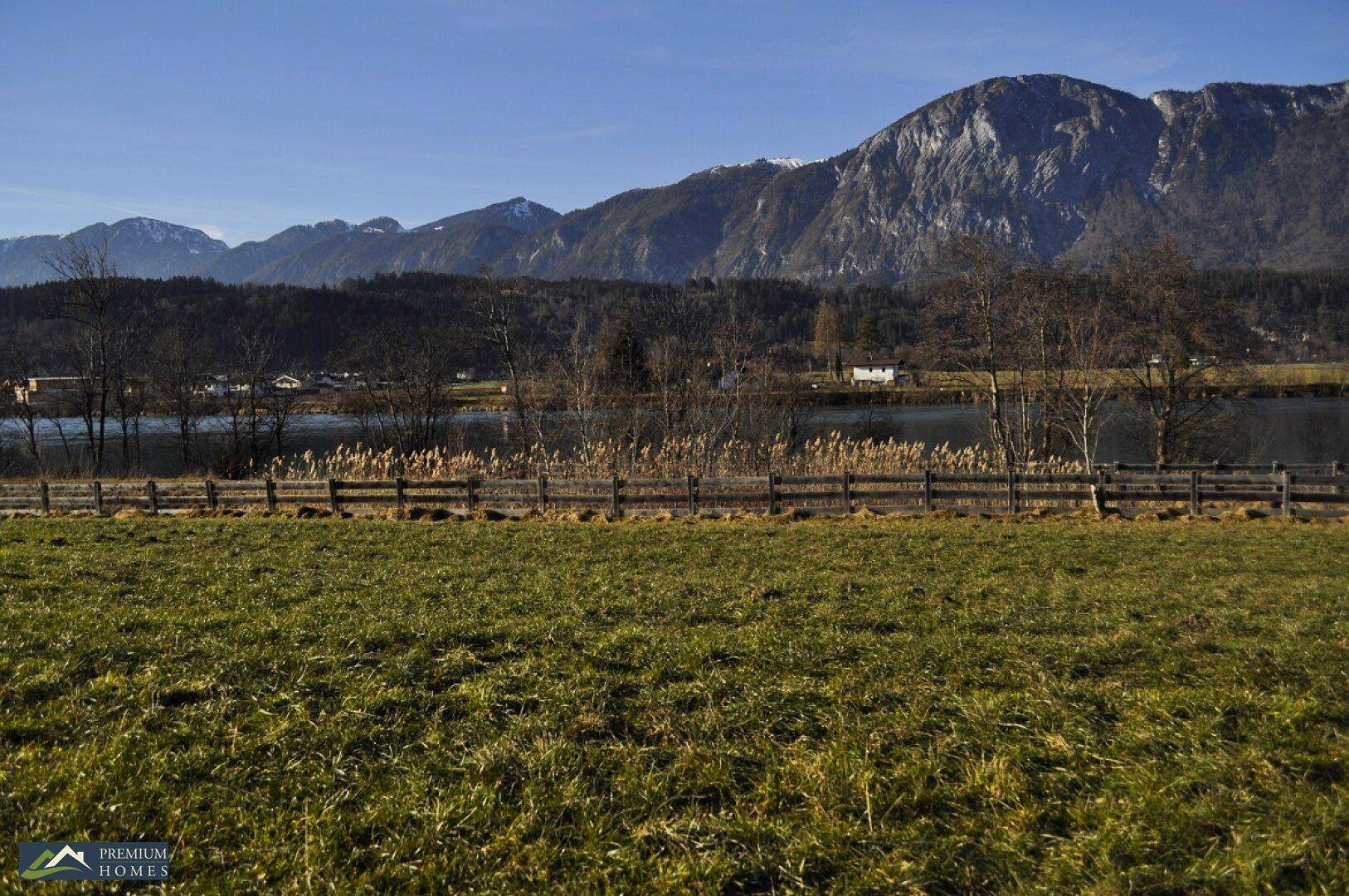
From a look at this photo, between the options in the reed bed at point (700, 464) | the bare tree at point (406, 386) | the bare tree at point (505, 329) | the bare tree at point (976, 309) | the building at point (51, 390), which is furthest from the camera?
the bare tree at point (406, 386)

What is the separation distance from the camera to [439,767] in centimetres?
427

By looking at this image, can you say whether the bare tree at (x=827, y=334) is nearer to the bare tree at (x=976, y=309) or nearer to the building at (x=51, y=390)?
the bare tree at (x=976, y=309)

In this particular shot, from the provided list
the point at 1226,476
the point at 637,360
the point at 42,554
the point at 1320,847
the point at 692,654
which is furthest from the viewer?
the point at 637,360

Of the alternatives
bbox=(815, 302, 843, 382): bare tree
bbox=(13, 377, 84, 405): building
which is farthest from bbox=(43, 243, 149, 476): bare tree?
bbox=(815, 302, 843, 382): bare tree

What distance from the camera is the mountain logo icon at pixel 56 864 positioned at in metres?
3.40

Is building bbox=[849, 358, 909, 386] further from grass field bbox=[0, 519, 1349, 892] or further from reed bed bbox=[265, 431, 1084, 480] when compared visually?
grass field bbox=[0, 519, 1349, 892]

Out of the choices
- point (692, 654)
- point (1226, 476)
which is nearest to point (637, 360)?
point (1226, 476)

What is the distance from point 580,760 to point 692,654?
6.56ft

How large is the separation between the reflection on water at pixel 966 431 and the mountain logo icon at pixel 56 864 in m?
32.4

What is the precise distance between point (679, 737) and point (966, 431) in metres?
48.3

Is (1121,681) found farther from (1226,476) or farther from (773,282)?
(773,282)

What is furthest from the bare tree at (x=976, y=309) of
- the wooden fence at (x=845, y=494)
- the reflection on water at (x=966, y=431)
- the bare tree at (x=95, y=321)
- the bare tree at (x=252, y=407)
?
the bare tree at (x=95, y=321)

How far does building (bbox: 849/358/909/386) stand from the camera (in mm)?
110756

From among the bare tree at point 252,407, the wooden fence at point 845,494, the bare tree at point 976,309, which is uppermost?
the bare tree at point 976,309
